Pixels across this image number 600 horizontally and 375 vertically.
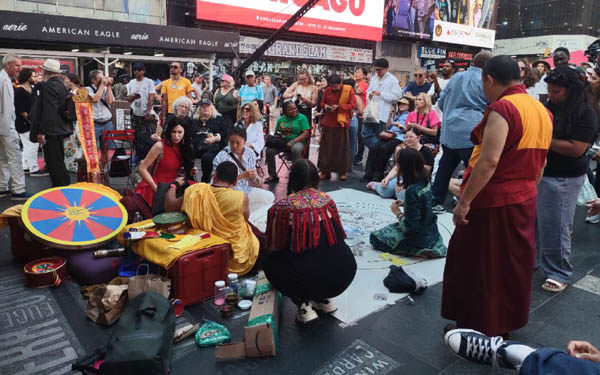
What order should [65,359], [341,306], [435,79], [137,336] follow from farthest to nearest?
[435,79]
[341,306]
[65,359]
[137,336]

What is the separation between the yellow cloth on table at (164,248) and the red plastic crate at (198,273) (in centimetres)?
4

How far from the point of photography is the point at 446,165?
5.92 metres

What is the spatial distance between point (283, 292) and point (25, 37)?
12.7m

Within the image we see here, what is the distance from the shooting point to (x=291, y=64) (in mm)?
24062

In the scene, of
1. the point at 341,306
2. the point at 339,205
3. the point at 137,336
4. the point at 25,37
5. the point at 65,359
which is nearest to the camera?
the point at 137,336

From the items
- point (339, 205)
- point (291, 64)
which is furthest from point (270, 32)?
point (339, 205)

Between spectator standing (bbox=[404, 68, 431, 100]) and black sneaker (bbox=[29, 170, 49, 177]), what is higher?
spectator standing (bbox=[404, 68, 431, 100])

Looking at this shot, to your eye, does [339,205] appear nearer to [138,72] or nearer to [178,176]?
[178,176]

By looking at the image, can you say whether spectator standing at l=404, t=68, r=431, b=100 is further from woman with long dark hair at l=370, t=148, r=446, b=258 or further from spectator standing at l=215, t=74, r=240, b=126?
woman with long dark hair at l=370, t=148, r=446, b=258

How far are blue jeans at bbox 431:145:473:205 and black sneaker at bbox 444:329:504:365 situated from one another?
3.69 m

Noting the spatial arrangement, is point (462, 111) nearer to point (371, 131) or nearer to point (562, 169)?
point (562, 169)

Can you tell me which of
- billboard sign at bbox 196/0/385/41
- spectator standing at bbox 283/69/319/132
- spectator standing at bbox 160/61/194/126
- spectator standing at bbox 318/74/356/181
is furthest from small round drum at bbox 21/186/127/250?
billboard sign at bbox 196/0/385/41

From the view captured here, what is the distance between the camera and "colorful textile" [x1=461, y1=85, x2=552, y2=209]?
265 centimetres

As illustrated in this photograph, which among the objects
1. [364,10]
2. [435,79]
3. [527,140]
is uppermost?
[364,10]
